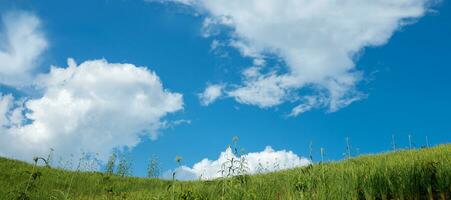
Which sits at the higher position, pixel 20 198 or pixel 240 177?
pixel 240 177

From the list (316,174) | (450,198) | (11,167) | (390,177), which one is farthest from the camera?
(11,167)

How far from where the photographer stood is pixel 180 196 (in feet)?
25.9

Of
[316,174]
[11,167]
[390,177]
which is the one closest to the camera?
[390,177]

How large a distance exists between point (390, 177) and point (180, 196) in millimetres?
3311

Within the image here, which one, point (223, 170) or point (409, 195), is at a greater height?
point (223, 170)

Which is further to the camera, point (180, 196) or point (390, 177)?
point (180, 196)

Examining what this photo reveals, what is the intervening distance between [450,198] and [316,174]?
2.68 meters

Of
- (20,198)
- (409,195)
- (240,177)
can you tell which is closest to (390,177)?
(409,195)

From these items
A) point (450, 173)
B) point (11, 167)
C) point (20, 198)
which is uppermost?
point (11, 167)

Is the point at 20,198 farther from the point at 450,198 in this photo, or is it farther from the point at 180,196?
the point at 450,198

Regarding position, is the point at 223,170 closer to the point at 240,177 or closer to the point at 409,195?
the point at 240,177

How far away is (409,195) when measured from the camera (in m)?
6.57

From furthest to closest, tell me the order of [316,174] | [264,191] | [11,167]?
[11,167] < [316,174] < [264,191]

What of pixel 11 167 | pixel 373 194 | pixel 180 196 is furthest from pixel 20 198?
pixel 11 167
